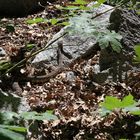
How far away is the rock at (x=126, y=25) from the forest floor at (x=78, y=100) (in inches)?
17.1

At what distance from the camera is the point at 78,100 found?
13.3 ft

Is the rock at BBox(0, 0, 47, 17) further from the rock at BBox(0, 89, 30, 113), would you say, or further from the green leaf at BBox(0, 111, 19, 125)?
the green leaf at BBox(0, 111, 19, 125)

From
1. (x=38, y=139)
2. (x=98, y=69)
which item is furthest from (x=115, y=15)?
(x=38, y=139)

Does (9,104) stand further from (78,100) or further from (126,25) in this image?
(126,25)

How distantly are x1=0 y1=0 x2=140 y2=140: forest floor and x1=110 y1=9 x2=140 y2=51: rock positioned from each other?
43 centimetres

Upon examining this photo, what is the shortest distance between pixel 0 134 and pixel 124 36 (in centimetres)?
392

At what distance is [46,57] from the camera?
16.1 feet

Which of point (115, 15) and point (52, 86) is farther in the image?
point (115, 15)

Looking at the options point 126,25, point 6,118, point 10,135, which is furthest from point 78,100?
point 10,135

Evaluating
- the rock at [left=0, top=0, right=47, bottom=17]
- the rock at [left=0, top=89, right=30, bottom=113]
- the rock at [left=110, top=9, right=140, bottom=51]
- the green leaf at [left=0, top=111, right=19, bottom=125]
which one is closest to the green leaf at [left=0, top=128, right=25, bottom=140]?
the green leaf at [left=0, top=111, right=19, bottom=125]

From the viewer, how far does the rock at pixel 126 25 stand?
4.72 m

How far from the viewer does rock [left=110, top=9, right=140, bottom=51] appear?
15.5 ft

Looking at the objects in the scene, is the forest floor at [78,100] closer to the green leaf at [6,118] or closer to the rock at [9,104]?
the rock at [9,104]

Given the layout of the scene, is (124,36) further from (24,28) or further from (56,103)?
(24,28)
